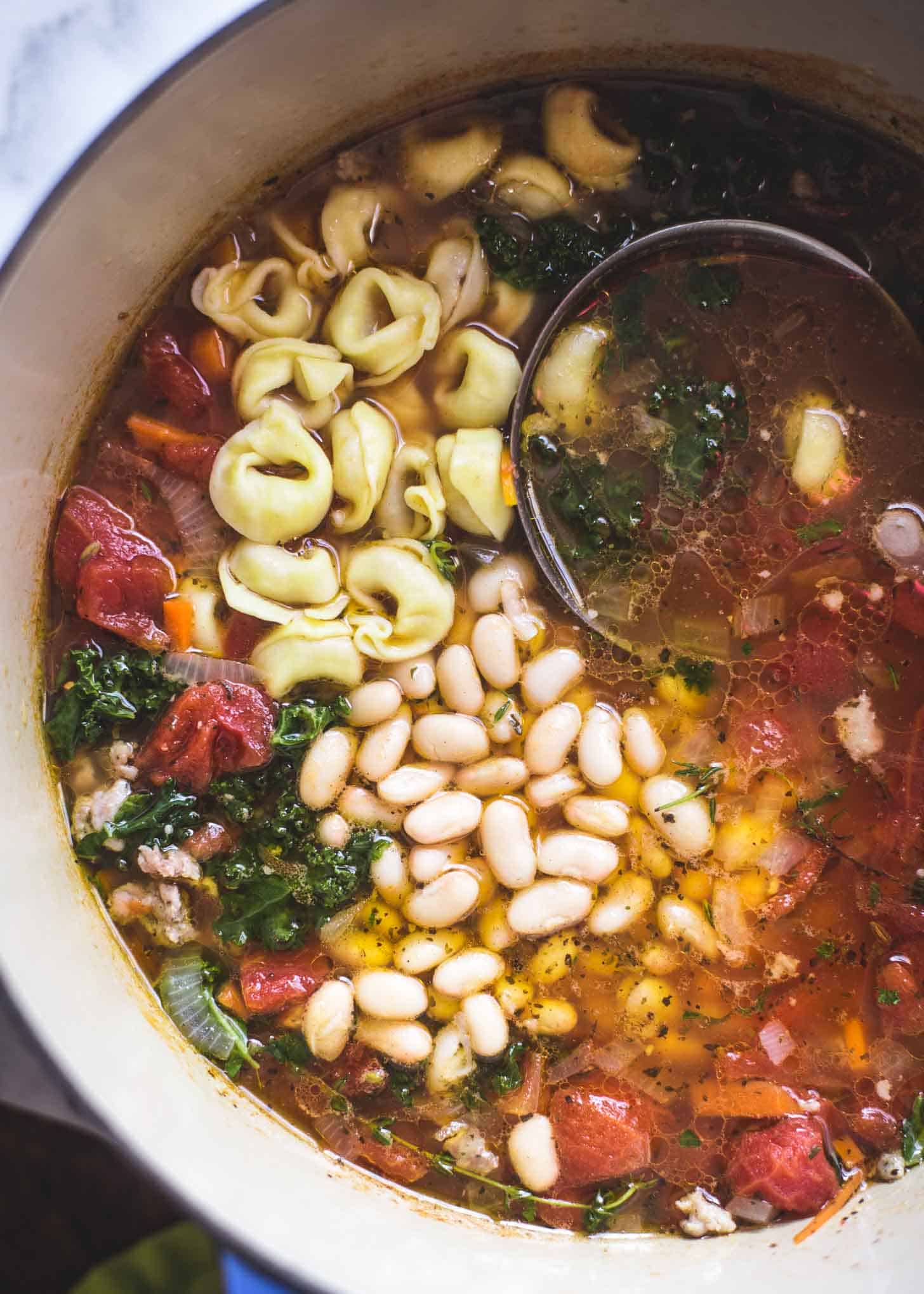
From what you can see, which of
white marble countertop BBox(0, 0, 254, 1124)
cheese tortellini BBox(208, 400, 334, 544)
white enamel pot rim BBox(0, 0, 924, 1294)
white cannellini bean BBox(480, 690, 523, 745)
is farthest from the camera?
white cannellini bean BBox(480, 690, 523, 745)

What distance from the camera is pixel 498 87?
2.49m

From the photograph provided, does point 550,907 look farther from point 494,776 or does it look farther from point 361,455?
point 361,455

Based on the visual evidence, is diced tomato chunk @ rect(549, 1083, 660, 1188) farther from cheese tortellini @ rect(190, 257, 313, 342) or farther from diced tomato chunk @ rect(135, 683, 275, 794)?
cheese tortellini @ rect(190, 257, 313, 342)

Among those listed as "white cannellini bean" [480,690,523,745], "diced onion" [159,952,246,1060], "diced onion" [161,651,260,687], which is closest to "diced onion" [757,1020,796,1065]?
"white cannellini bean" [480,690,523,745]

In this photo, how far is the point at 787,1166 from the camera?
2432 millimetres

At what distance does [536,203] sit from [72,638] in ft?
4.66

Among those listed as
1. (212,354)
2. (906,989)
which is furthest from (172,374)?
(906,989)

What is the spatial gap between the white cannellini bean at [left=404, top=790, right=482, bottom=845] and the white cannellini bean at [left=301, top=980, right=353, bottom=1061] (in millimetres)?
374

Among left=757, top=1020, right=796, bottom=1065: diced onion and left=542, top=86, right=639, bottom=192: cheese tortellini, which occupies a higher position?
left=542, top=86, right=639, bottom=192: cheese tortellini

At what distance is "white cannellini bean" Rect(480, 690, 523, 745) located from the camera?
8.37 ft

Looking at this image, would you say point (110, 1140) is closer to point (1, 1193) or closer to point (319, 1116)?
point (319, 1116)

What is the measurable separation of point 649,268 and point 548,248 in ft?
0.75

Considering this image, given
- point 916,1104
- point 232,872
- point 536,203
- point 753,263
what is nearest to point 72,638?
point 232,872

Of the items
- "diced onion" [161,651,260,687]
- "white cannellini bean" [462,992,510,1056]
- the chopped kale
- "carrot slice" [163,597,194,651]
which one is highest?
the chopped kale
